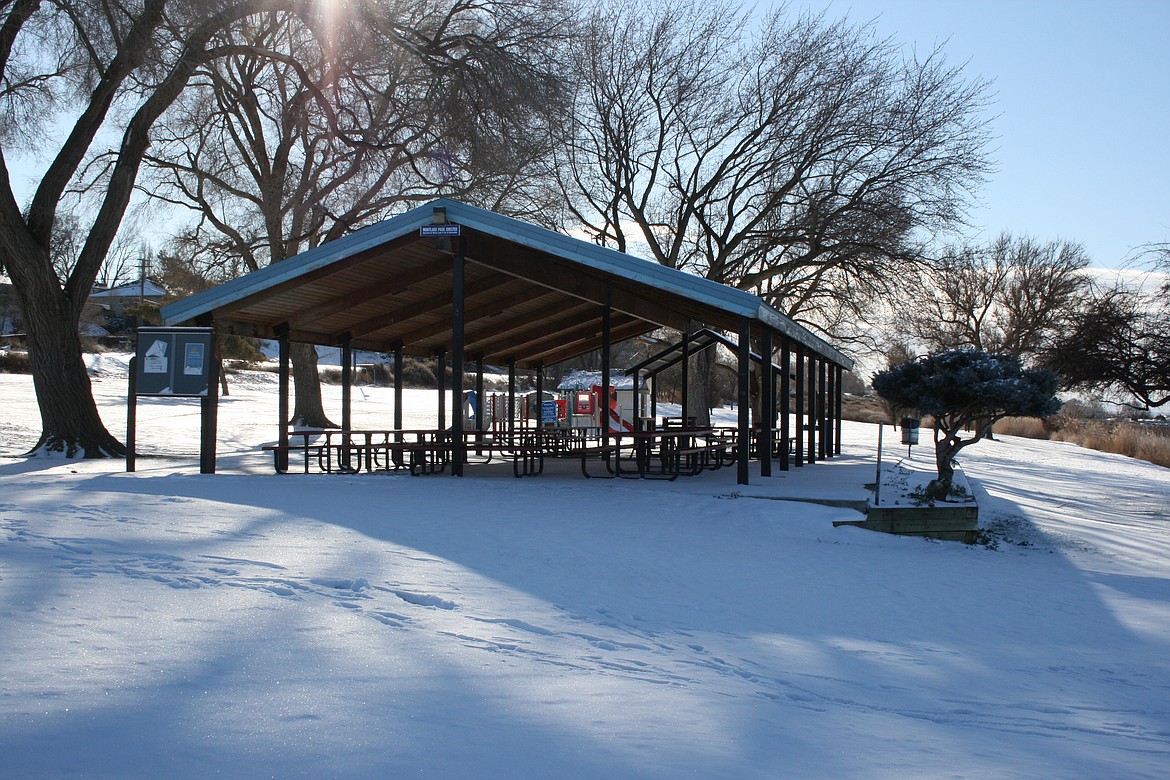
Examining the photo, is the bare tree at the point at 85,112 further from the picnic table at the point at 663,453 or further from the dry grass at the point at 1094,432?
the dry grass at the point at 1094,432

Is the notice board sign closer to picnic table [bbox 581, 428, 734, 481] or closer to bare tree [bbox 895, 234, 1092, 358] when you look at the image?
picnic table [bbox 581, 428, 734, 481]

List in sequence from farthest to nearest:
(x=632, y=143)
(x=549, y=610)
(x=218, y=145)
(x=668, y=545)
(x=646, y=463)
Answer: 1. (x=632, y=143)
2. (x=218, y=145)
3. (x=646, y=463)
4. (x=668, y=545)
5. (x=549, y=610)

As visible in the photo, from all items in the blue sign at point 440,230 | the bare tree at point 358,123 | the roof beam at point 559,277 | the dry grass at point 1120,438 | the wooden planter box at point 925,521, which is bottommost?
the wooden planter box at point 925,521

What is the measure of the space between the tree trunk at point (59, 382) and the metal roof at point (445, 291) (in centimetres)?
373

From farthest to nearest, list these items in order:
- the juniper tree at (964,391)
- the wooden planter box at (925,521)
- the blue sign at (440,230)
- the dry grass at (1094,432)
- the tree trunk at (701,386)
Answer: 1. the dry grass at (1094,432)
2. the tree trunk at (701,386)
3. the blue sign at (440,230)
4. the juniper tree at (964,391)
5. the wooden planter box at (925,521)

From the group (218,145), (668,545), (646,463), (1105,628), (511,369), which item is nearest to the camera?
(1105,628)

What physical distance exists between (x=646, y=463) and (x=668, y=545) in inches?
254

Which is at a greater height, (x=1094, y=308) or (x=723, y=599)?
(x=1094, y=308)

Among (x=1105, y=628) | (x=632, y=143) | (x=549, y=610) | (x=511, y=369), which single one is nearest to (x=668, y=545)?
(x=549, y=610)

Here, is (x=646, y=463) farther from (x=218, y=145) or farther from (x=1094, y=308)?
(x=218, y=145)

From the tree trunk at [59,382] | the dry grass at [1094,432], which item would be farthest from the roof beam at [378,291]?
the dry grass at [1094,432]

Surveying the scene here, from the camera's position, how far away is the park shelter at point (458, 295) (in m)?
11.9

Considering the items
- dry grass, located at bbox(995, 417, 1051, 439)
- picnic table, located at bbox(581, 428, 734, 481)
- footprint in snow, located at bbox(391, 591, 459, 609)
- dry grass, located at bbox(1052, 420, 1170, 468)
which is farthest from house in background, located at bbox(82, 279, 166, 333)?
footprint in snow, located at bbox(391, 591, 459, 609)

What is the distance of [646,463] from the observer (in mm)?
14461
